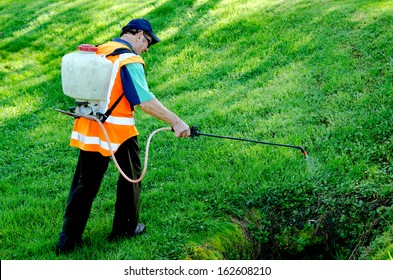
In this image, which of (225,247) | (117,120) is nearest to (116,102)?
(117,120)

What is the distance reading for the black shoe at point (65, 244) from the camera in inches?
193

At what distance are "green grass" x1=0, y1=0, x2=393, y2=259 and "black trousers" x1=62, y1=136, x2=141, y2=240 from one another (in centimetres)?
22

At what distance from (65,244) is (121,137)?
43.3 inches

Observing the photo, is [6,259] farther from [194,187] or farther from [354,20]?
[354,20]

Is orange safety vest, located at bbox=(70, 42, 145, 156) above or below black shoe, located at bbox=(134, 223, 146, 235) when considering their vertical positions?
above

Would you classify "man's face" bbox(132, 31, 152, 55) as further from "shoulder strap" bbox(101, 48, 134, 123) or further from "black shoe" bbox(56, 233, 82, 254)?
"black shoe" bbox(56, 233, 82, 254)

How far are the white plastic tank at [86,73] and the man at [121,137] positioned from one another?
0.38 ft

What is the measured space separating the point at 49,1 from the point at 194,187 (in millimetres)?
9125

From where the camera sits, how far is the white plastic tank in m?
4.27

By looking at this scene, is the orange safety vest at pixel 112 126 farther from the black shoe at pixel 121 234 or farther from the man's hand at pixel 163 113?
the black shoe at pixel 121 234

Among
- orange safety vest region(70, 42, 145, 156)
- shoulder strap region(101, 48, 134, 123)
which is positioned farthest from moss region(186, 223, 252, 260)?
shoulder strap region(101, 48, 134, 123)

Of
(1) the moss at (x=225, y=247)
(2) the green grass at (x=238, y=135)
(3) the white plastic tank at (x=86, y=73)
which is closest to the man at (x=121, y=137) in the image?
(3) the white plastic tank at (x=86, y=73)

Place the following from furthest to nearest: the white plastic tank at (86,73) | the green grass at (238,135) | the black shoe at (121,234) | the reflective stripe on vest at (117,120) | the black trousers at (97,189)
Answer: the green grass at (238,135)
the black shoe at (121,234)
the black trousers at (97,189)
the reflective stripe on vest at (117,120)
the white plastic tank at (86,73)

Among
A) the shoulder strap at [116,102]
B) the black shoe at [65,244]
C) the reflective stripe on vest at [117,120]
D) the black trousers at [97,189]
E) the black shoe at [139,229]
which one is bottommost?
the black shoe at [139,229]
